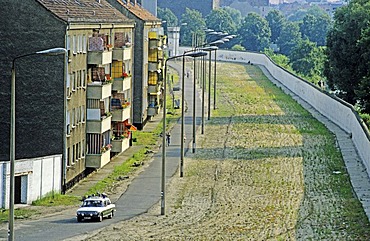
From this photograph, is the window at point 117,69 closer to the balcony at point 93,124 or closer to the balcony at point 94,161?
the balcony at point 93,124

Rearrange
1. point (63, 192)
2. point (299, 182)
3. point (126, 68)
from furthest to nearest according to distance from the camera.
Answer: point (126, 68)
point (299, 182)
point (63, 192)

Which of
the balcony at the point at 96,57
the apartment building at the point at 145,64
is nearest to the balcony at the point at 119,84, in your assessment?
the balcony at the point at 96,57

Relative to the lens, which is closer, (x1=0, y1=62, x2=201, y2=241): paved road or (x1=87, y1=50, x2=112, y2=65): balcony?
(x1=0, y1=62, x2=201, y2=241): paved road

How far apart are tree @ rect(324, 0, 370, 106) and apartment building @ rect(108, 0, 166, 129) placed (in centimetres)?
1591

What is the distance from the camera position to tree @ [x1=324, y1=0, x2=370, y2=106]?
94.7m

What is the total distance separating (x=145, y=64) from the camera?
89688 mm

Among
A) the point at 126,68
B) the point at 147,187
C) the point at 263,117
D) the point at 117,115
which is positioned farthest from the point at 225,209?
the point at 263,117

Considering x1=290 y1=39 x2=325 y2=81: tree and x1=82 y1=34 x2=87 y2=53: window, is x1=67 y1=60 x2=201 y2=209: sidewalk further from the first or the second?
x1=290 y1=39 x2=325 y2=81: tree

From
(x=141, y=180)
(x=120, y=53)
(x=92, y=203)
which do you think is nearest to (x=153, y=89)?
(x=120, y=53)

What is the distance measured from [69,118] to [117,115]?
12893mm

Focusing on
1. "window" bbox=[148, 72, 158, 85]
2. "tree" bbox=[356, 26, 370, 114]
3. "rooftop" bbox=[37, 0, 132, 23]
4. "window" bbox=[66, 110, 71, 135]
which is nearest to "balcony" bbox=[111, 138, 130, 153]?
"rooftop" bbox=[37, 0, 132, 23]

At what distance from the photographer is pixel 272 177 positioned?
198 ft

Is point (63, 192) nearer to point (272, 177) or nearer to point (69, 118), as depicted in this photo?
point (69, 118)

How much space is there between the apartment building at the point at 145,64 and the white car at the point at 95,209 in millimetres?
38493
